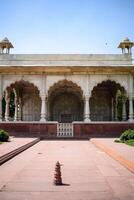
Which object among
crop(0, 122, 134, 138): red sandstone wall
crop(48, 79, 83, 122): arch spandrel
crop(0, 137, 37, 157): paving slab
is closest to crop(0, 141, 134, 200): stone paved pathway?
crop(0, 137, 37, 157): paving slab

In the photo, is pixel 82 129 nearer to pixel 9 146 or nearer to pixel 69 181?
pixel 9 146

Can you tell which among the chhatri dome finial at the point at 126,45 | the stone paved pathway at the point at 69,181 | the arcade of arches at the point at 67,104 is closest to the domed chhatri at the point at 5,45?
the arcade of arches at the point at 67,104

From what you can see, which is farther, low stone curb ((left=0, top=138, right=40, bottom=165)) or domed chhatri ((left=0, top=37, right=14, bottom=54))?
domed chhatri ((left=0, top=37, right=14, bottom=54))

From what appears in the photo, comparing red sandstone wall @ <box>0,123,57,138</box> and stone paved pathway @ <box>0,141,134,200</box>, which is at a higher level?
red sandstone wall @ <box>0,123,57,138</box>

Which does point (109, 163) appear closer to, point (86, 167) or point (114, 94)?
point (86, 167)

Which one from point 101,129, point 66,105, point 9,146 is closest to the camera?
point 9,146

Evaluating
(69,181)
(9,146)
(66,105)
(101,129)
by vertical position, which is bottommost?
(69,181)

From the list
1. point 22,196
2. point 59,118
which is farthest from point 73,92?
point 22,196

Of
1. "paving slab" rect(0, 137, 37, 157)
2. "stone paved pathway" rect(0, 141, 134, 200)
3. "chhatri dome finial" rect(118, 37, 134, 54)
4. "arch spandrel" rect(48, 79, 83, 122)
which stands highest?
"chhatri dome finial" rect(118, 37, 134, 54)

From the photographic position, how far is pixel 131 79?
69.9 ft

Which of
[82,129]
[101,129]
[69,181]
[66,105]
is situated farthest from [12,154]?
[66,105]

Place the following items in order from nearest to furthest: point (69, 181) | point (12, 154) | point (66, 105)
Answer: point (69, 181) < point (12, 154) < point (66, 105)

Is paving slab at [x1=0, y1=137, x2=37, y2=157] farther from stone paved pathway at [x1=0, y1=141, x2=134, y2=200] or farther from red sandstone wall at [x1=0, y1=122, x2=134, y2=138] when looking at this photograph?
red sandstone wall at [x1=0, y1=122, x2=134, y2=138]

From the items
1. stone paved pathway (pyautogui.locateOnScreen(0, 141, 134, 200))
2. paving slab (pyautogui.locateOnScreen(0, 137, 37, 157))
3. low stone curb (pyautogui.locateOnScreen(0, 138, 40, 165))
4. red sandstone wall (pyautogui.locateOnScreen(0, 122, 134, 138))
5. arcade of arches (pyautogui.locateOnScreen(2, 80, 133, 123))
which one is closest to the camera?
stone paved pathway (pyautogui.locateOnScreen(0, 141, 134, 200))
